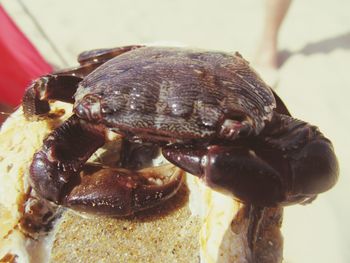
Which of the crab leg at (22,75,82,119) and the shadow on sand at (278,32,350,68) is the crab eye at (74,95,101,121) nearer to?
the crab leg at (22,75,82,119)


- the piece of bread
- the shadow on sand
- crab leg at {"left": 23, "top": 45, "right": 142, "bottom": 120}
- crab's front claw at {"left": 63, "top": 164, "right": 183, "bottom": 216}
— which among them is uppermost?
crab leg at {"left": 23, "top": 45, "right": 142, "bottom": 120}

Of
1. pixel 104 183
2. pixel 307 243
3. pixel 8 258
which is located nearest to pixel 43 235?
pixel 8 258

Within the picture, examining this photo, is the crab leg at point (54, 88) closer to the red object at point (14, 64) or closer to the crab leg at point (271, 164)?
the crab leg at point (271, 164)

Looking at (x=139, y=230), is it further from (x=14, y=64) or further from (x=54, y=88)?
(x=14, y=64)

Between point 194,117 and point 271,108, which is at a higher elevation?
point 194,117

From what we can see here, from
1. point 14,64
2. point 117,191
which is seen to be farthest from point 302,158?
point 14,64

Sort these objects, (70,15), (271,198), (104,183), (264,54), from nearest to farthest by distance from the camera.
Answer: (271,198) < (104,183) < (264,54) < (70,15)

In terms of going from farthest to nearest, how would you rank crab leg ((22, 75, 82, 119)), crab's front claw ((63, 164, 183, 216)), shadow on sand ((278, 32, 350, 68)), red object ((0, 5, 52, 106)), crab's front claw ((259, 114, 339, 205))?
shadow on sand ((278, 32, 350, 68)), red object ((0, 5, 52, 106)), crab leg ((22, 75, 82, 119)), crab's front claw ((63, 164, 183, 216)), crab's front claw ((259, 114, 339, 205))

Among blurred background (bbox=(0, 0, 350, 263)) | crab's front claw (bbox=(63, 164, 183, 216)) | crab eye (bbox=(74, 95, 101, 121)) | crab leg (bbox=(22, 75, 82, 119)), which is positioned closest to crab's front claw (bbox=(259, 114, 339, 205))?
crab's front claw (bbox=(63, 164, 183, 216))

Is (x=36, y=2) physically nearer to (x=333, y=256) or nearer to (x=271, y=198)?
(x=333, y=256)
